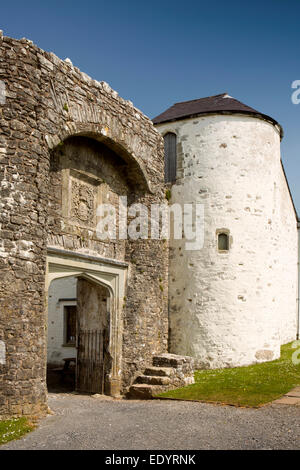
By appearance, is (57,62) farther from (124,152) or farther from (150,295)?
(150,295)

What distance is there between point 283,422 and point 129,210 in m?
6.26

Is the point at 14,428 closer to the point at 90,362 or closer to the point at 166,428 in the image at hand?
the point at 166,428

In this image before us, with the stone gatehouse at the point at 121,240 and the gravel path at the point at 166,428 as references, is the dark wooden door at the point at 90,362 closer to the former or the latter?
the stone gatehouse at the point at 121,240

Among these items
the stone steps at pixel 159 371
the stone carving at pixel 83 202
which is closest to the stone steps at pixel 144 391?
the stone steps at pixel 159 371

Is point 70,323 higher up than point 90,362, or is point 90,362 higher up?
point 70,323

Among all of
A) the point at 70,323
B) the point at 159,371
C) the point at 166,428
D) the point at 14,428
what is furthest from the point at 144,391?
the point at 70,323

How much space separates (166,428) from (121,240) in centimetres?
538

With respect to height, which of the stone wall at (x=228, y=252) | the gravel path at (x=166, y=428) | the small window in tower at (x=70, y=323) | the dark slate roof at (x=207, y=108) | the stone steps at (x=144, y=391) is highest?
the dark slate roof at (x=207, y=108)

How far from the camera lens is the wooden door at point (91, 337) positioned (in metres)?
11.5

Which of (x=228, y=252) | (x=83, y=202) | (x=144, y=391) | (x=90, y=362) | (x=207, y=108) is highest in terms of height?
(x=207, y=108)

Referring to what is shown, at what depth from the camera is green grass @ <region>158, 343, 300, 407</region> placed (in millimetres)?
9492

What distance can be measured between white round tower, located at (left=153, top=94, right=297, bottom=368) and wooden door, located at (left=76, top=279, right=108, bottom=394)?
10.3 feet

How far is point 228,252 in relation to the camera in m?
13.9

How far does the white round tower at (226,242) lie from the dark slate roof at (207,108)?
41 mm
